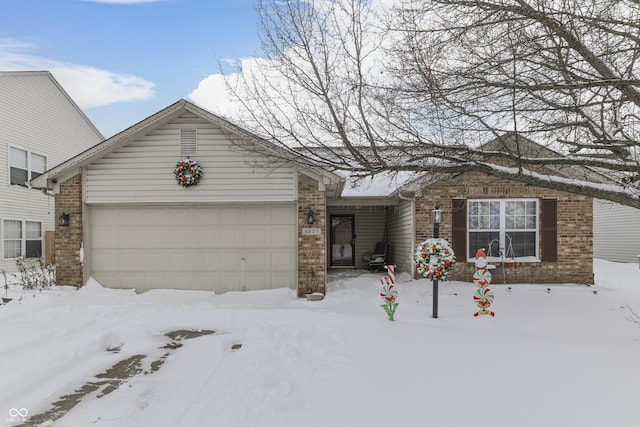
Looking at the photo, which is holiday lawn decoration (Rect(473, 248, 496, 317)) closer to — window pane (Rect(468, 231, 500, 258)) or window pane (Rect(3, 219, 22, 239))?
window pane (Rect(468, 231, 500, 258))

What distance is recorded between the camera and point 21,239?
15.2 meters

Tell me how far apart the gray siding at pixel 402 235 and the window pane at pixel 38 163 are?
13.7 metres

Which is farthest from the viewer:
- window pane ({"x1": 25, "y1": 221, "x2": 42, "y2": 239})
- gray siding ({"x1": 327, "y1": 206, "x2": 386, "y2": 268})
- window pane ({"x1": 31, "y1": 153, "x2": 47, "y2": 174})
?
gray siding ({"x1": 327, "y1": 206, "x2": 386, "y2": 268})

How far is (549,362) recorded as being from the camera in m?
4.95

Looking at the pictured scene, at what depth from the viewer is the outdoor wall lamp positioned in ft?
32.2

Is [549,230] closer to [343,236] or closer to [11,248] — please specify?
[343,236]

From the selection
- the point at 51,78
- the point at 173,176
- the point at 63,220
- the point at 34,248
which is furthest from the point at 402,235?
the point at 51,78

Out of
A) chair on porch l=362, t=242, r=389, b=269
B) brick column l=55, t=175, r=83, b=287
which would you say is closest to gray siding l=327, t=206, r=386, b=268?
chair on porch l=362, t=242, r=389, b=269

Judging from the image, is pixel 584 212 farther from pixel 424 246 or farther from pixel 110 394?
pixel 110 394

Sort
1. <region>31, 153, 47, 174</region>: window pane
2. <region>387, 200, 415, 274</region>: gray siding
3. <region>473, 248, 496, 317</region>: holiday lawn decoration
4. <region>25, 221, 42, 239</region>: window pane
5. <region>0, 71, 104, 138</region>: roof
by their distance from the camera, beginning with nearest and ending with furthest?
<region>473, 248, 496, 317</region>: holiday lawn decoration
<region>387, 200, 415, 274</region>: gray siding
<region>0, 71, 104, 138</region>: roof
<region>25, 221, 42, 239</region>: window pane
<region>31, 153, 47, 174</region>: window pane

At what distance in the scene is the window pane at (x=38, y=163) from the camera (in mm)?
15828

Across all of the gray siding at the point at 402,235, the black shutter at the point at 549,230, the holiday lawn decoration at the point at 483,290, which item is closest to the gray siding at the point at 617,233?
the black shutter at the point at 549,230

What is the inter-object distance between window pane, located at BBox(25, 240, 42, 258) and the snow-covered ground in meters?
8.49

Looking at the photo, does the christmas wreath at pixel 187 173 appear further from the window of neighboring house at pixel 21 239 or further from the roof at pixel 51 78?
the roof at pixel 51 78
